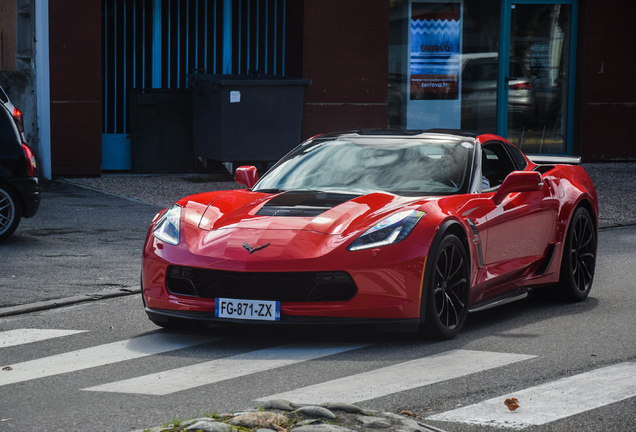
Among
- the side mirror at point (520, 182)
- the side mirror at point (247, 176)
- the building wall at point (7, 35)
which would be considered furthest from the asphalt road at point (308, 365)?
the building wall at point (7, 35)

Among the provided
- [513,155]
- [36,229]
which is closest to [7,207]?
[36,229]

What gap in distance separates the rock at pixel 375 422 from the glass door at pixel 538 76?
15837 millimetres

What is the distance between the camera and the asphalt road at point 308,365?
4.76 metres

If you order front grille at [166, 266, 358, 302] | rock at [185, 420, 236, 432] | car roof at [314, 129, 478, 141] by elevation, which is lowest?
rock at [185, 420, 236, 432]

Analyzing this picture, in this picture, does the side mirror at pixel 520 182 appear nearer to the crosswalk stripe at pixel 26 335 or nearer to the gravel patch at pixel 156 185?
the crosswalk stripe at pixel 26 335

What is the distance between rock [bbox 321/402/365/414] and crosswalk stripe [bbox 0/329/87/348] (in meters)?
2.41

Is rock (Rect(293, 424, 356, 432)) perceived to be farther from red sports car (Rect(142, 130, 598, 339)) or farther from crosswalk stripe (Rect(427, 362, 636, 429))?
red sports car (Rect(142, 130, 598, 339))

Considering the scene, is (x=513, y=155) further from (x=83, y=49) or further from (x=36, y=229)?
(x=83, y=49)

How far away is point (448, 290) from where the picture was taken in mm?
6344

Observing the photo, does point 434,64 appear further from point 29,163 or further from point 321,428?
point 321,428

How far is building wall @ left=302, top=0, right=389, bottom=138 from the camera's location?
710 inches

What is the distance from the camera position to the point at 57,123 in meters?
16.4

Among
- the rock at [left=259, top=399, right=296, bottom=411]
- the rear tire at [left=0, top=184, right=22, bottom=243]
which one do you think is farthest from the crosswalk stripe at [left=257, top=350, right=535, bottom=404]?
the rear tire at [left=0, top=184, right=22, bottom=243]

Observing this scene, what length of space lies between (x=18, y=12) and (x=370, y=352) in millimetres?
11993
